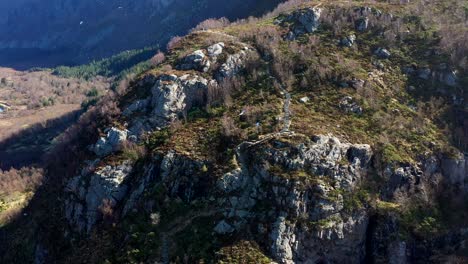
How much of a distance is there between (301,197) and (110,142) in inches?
1361

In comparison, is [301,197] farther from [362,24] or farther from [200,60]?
[362,24]

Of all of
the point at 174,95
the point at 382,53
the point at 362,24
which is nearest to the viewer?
the point at 174,95

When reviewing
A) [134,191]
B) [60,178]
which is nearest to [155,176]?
[134,191]

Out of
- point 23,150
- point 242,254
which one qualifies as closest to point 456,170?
point 242,254

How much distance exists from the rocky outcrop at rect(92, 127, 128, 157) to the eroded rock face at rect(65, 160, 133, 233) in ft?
12.5

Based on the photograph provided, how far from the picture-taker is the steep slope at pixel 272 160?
6162 centimetres

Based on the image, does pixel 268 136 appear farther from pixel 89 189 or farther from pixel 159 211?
pixel 89 189

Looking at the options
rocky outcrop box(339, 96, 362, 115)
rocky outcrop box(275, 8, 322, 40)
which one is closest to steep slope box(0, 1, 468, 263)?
rocky outcrop box(339, 96, 362, 115)

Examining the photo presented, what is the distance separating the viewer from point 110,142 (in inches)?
3012

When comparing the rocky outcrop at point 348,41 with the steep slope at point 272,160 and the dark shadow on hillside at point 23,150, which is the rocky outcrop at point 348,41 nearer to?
the steep slope at point 272,160

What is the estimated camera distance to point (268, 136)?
7019 centimetres

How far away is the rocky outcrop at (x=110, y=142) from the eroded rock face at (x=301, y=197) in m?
21.7

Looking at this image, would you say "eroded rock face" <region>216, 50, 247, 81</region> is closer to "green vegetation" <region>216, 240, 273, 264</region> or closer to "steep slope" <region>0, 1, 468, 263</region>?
"steep slope" <region>0, 1, 468, 263</region>

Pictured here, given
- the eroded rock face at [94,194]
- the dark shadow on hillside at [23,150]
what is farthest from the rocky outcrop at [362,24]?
the dark shadow on hillside at [23,150]
